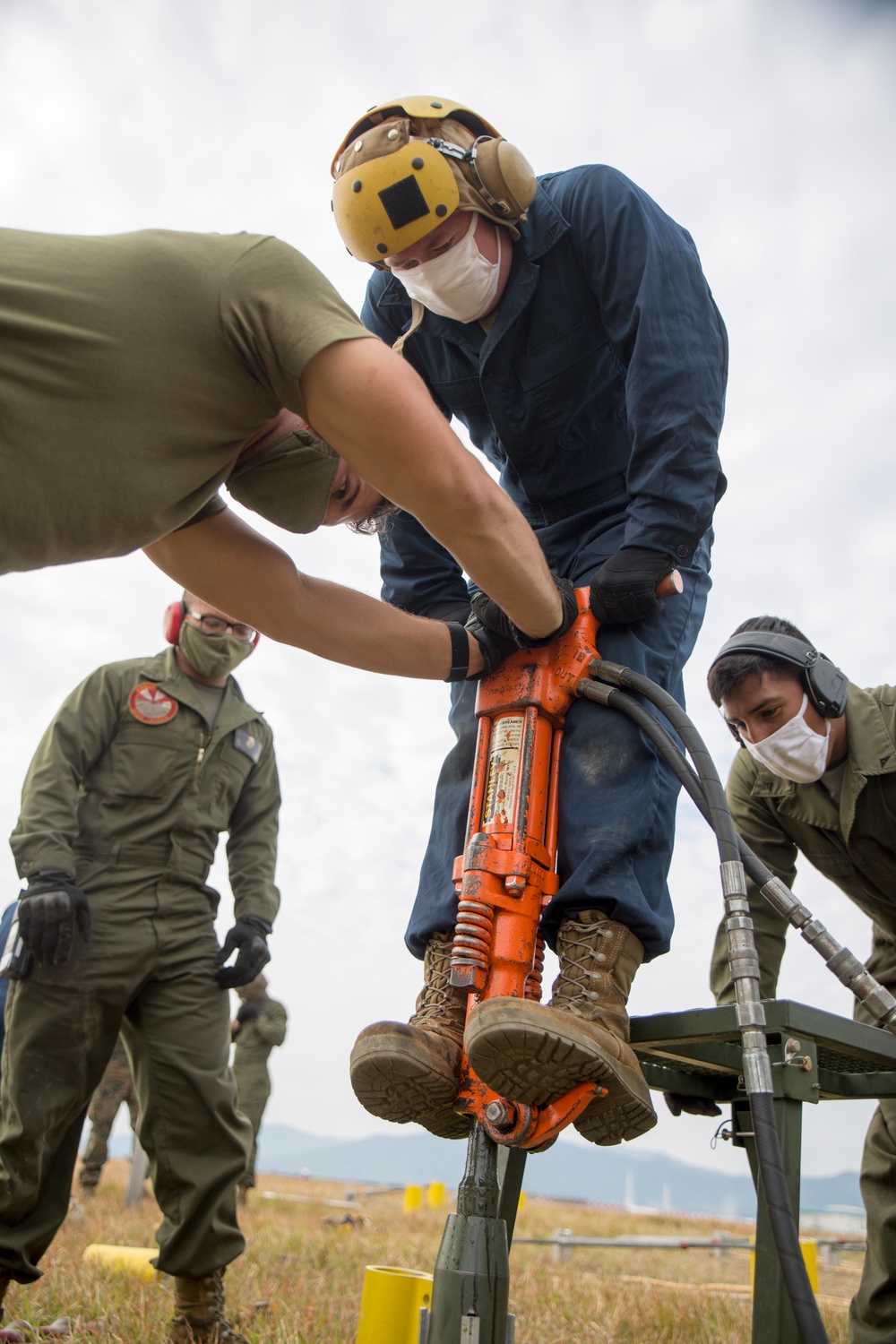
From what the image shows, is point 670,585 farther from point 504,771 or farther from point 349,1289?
point 349,1289

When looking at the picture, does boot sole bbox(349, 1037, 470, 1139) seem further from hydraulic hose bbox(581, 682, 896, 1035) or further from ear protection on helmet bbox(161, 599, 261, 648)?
ear protection on helmet bbox(161, 599, 261, 648)

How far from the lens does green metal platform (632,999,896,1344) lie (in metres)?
2.11

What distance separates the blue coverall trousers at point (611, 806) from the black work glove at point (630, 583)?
0.39 feet

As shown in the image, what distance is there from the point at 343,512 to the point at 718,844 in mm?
1089

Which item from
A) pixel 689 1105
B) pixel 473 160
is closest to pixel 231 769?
pixel 689 1105

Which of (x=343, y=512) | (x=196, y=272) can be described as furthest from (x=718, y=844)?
(x=196, y=272)

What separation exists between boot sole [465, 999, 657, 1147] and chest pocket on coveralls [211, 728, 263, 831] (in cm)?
266

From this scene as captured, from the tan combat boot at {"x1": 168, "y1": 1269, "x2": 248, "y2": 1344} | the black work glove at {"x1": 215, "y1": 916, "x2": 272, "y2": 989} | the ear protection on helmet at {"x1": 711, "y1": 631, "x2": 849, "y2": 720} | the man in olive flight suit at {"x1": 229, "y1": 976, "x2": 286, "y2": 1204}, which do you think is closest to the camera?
the tan combat boot at {"x1": 168, "y1": 1269, "x2": 248, "y2": 1344}

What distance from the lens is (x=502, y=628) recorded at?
2.48m

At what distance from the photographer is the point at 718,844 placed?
2.05 metres

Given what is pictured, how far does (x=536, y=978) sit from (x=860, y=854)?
1.88 meters

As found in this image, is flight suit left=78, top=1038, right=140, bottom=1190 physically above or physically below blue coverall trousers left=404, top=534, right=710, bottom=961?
below

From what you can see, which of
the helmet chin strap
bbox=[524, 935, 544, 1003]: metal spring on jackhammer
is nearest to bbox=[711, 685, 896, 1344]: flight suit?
bbox=[524, 935, 544, 1003]: metal spring on jackhammer

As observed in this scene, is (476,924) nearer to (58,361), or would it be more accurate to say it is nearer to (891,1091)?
(58,361)
